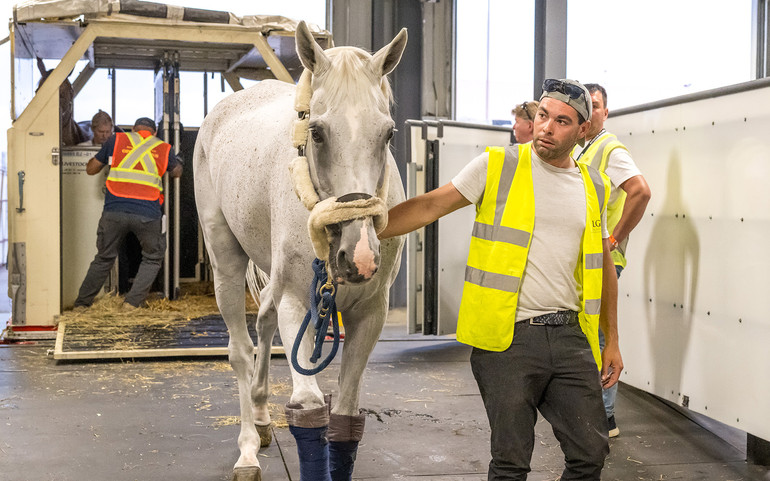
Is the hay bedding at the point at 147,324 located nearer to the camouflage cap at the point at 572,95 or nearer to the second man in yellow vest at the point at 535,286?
the second man in yellow vest at the point at 535,286

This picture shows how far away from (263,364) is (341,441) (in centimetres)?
114

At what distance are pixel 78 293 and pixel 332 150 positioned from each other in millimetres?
6104

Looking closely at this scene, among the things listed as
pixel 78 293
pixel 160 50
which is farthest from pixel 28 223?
pixel 160 50

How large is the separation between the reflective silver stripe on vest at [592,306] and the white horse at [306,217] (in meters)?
0.67

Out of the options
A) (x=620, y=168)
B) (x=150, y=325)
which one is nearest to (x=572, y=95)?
(x=620, y=168)

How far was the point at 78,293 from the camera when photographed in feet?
24.9

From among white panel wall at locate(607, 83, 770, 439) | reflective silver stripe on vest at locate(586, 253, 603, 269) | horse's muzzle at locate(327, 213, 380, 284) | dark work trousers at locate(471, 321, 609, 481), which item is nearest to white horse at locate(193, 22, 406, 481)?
horse's muzzle at locate(327, 213, 380, 284)

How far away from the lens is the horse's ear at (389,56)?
7.81 feet

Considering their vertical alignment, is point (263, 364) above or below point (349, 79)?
below

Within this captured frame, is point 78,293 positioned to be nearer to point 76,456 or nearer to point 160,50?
point 160,50

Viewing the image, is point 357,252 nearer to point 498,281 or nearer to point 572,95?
point 498,281

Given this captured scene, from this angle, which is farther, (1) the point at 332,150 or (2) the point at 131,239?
(2) the point at 131,239

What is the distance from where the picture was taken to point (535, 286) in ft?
8.51

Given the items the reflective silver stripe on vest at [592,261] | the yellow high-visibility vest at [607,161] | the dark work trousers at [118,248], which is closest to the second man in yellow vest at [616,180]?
the yellow high-visibility vest at [607,161]
